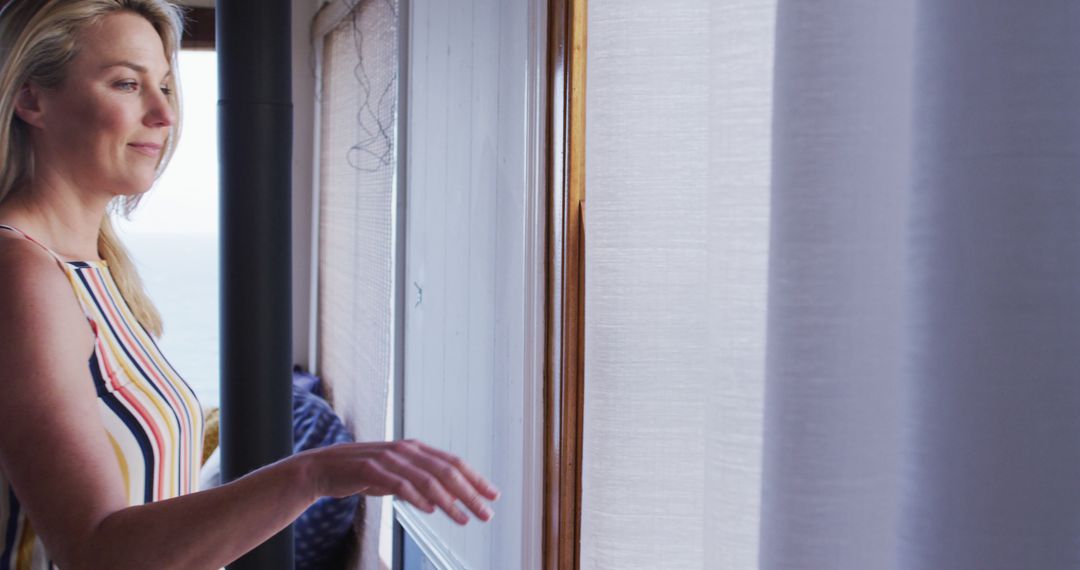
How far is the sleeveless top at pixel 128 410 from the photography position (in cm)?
104

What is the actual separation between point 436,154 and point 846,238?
153cm

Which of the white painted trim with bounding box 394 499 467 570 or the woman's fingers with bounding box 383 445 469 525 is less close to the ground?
the woman's fingers with bounding box 383 445 469 525

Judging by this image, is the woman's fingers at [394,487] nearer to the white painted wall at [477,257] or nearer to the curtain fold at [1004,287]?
the curtain fold at [1004,287]

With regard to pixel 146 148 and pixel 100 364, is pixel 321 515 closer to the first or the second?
pixel 146 148

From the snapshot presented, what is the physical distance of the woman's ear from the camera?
119cm

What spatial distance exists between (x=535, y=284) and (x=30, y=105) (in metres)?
0.72

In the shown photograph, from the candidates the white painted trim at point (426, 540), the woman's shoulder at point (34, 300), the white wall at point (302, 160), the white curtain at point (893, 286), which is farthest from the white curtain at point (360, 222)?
the white curtain at point (893, 286)

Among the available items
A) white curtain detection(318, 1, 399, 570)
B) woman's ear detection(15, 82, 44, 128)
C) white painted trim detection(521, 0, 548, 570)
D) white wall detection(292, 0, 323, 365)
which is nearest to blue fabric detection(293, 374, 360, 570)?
white curtain detection(318, 1, 399, 570)

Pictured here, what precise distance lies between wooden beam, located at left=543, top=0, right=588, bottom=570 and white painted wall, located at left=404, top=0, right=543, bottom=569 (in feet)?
0.15

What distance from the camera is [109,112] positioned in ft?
4.14

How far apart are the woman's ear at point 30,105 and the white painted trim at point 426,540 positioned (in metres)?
1.04

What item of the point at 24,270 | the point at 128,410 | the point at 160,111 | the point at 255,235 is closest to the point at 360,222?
the point at 255,235

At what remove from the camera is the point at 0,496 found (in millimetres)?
1015

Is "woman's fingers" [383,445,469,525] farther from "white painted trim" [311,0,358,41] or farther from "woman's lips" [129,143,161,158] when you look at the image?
"white painted trim" [311,0,358,41]
